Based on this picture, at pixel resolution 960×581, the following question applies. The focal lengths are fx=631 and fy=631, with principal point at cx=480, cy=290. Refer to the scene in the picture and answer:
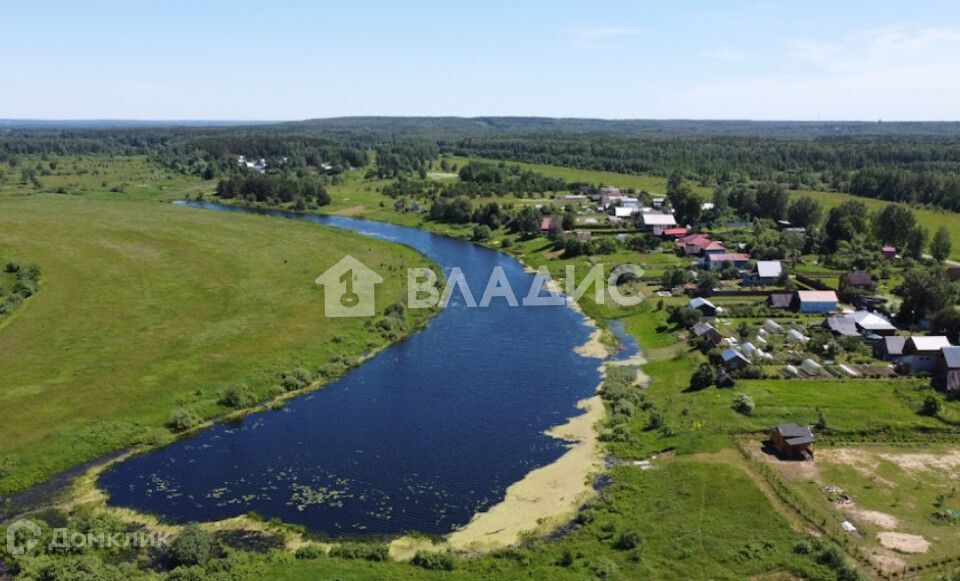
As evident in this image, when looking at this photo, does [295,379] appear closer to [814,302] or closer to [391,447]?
[391,447]

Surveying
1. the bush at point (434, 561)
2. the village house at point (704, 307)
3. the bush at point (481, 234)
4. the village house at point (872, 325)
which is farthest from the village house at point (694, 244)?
the bush at point (434, 561)

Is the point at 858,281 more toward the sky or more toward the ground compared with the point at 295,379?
more toward the sky

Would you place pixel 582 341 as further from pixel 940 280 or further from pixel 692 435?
pixel 940 280

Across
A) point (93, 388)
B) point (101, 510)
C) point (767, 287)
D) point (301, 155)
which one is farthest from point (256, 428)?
point (301, 155)

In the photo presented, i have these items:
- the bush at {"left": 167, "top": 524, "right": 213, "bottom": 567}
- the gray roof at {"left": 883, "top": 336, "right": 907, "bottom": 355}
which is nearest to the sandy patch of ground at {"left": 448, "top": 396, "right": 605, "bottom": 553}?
the bush at {"left": 167, "top": 524, "right": 213, "bottom": 567}

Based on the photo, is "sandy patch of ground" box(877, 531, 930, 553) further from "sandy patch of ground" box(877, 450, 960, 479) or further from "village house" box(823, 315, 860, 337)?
"village house" box(823, 315, 860, 337)

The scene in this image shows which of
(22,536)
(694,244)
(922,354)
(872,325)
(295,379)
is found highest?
(694,244)

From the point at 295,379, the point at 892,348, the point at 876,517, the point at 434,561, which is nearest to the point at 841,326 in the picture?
the point at 892,348
